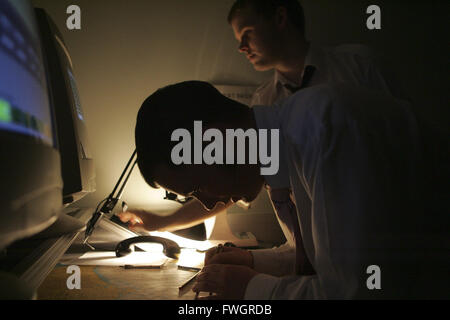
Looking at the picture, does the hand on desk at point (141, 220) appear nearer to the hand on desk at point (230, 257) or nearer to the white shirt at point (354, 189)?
the hand on desk at point (230, 257)

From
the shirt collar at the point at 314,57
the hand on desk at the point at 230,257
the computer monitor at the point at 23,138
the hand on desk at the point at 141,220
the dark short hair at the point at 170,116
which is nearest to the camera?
the computer monitor at the point at 23,138

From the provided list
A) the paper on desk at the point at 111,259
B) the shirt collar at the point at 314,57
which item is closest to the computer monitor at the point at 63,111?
the paper on desk at the point at 111,259

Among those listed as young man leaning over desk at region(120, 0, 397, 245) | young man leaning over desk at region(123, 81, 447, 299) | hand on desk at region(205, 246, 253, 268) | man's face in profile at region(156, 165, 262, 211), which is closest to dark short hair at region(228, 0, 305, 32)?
young man leaning over desk at region(120, 0, 397, 245)

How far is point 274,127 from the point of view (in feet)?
1.91

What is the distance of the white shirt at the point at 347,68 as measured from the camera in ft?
3.38

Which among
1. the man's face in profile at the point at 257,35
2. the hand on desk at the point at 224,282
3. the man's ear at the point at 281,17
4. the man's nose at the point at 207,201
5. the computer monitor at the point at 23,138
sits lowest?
the hand on desk at the point at 224,282

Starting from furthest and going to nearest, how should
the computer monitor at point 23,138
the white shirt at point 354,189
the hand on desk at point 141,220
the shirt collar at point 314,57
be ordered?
the shirt collar at point 314,57
the hand on desk at point 141,220
the white shirt at point 354,189
the computer monitor at point 23,138

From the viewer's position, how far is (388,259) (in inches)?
18.3

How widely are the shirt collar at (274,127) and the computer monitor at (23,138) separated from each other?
0.38m

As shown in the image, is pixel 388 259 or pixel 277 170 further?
pixel 277 170

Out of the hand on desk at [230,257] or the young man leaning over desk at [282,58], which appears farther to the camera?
the young man leaning over desk at [282,58]
